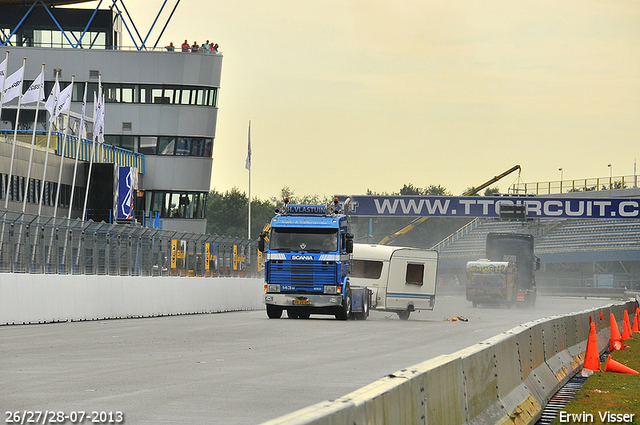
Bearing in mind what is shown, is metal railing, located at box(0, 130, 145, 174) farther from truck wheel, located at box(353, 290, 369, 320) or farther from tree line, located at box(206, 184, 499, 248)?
tree line, located at box(206, 184, 499, 248)

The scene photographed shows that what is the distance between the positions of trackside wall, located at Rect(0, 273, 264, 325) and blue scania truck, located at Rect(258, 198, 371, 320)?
380 cm

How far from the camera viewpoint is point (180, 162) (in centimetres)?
7306

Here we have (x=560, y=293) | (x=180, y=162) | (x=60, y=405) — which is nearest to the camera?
(x=60, y=405)

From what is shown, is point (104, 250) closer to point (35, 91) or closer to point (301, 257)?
point (301, 257)

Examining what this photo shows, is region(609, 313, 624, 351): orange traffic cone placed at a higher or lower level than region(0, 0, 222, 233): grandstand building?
lower

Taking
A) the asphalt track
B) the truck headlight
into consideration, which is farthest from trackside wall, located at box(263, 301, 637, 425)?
the truck headlight

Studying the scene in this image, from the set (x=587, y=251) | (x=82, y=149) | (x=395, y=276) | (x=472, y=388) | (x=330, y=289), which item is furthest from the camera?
(x=587, y=251)

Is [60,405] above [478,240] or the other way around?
the other way around

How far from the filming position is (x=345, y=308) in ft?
97.5

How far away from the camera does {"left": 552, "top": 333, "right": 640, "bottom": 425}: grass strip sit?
1038 cm

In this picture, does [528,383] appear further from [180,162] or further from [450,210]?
[180,162]

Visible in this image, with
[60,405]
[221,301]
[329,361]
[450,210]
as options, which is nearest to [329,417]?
[60,405]

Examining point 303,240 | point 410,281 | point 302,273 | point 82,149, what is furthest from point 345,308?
point 82,149

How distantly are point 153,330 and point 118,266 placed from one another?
710 centimetres
